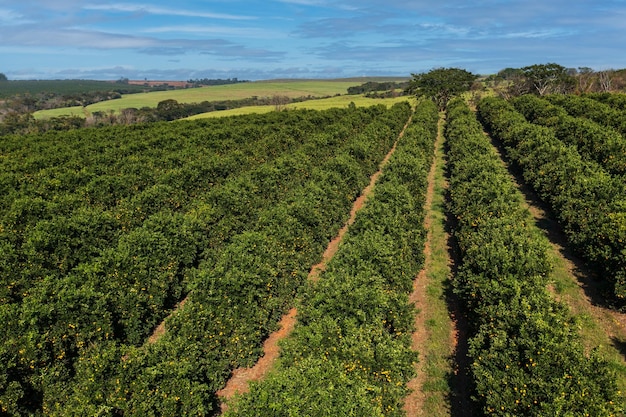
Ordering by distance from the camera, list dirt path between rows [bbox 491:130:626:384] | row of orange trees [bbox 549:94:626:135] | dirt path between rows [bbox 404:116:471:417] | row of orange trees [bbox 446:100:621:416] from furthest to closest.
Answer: row of orange trees [bbox 549:94:626:135] → dirt path between rows [bbox 491:130:626:384] → dirt path between rows [bbox 404:116:471:417] → row of orange trees [bbox 446:100:621:416]

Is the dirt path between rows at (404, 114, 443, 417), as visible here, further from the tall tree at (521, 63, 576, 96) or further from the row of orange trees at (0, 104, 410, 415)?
the tall tree at (521, 63, 576, 96)

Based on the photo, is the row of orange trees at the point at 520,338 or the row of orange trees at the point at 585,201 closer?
the row of orange trees at the point at 520,338

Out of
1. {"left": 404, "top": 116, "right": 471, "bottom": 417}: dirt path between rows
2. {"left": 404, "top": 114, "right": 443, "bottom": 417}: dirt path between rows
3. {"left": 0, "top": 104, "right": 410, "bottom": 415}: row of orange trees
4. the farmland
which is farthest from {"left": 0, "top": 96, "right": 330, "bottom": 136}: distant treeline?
{"left": 404, "top": 114, "right": 443, "bottom": 417}: dirt path between rows

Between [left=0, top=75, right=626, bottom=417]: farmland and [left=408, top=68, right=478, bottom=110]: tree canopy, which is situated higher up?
[left=408, top=68, right=478, bottom=110]: tree canopy

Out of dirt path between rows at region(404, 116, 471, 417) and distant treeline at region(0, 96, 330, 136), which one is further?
distant treeline at region(0, 96, 330, 136)

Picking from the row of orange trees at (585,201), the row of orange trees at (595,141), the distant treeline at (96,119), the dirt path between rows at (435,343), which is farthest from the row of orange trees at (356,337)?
the distant treeline at (96,119)

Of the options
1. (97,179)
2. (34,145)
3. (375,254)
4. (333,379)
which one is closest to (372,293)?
(375,254)

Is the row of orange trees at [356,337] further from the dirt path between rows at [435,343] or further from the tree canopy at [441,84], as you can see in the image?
the tree canopy at [441,84]
